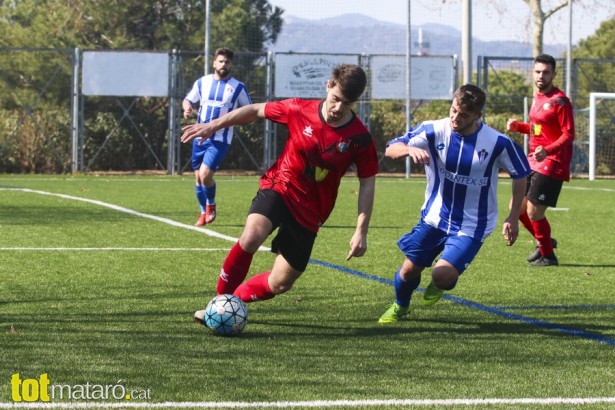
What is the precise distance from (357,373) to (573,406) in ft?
3.54

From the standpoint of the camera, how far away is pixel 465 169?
7359mm

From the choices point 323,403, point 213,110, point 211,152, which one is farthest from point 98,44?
point 323,403

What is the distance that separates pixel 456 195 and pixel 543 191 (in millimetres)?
3478

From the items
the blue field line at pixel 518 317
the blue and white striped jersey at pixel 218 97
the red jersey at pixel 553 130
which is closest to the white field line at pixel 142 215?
the blue and white striped jersey at pixel 218 97

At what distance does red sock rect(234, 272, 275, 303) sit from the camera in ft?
23.6

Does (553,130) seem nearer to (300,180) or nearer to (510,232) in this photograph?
(510,232)

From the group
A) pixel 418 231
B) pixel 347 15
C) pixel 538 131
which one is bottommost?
pixel 418 231

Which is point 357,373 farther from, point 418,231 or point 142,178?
point 142,178

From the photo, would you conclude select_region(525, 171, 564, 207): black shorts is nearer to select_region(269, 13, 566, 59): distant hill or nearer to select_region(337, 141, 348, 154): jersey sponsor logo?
select_region(337, 141, 348, 154): jersey sponsor logo

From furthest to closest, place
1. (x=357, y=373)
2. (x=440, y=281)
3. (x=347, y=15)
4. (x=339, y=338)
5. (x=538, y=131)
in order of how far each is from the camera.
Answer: (x=347, y=15), (x=538, y=131), (x=440, y=281), (x=339, y=338), (x=357, y=373)

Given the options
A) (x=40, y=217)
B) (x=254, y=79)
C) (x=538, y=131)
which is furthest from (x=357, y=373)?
(x=254, y=79)

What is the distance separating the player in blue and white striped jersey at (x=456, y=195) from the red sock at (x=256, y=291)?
73 centimetres

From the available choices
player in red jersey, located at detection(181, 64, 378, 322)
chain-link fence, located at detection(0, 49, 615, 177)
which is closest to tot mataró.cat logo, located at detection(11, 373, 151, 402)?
player in red jersey, located at detection(181, 64, 378, 322)

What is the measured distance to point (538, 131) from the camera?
10844 mm
